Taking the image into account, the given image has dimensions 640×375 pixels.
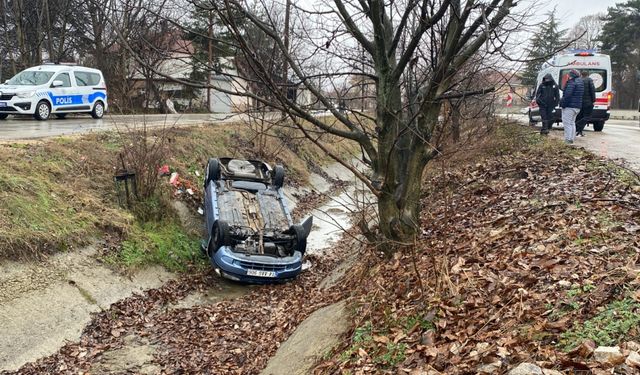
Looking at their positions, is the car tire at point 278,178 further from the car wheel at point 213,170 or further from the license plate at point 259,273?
the license plate at point 259,273

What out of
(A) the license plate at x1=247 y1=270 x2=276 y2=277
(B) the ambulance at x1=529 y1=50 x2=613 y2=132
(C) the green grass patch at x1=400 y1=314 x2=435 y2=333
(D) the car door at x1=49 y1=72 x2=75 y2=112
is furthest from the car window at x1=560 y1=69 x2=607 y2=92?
(D) the car door at x1=49 y1=72 x2=75 y2=112

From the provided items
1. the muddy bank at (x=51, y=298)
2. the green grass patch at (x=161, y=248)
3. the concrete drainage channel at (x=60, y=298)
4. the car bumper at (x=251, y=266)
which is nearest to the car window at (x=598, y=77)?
the car bumper at (x=251, y=266)

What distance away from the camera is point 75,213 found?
32.0ft

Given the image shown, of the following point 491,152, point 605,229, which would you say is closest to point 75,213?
point 605,229

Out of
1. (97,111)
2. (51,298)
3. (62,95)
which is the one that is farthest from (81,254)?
(97,111)

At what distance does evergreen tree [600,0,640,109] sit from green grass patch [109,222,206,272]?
5456cm

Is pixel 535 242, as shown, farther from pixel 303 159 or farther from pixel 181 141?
pixel 303 159

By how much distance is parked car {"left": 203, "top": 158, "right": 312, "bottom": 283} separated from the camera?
32.6 ft

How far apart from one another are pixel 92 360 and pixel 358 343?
155 inches

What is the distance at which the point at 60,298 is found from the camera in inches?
307

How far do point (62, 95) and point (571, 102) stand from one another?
17.2m

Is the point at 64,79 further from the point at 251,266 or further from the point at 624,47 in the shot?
the point at 624,47

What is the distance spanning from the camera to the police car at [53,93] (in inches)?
695

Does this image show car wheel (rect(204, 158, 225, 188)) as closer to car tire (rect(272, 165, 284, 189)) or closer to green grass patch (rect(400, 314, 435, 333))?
car tire (rect(272, 165, 284, 189))
